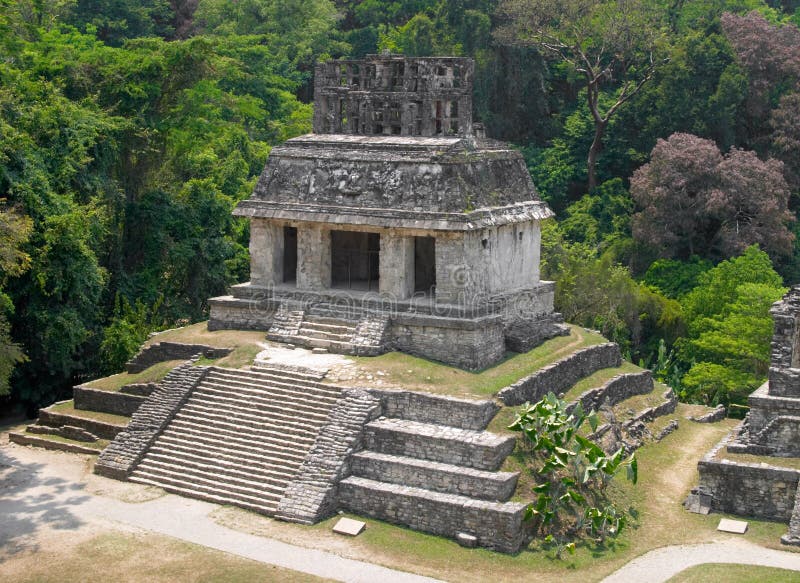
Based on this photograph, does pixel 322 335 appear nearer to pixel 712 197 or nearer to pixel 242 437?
pixel 242 437

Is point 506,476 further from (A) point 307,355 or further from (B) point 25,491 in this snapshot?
(B) point 25,491

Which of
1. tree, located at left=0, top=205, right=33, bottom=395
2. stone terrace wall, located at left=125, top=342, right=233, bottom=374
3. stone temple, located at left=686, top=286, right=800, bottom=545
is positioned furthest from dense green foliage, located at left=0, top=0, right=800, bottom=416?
stone temple, located at left=686, top=286, right=800, bottom=545

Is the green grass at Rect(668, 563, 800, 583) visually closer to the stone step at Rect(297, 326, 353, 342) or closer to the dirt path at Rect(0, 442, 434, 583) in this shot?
the dirt path at Rect(0, 442, 434, 583)

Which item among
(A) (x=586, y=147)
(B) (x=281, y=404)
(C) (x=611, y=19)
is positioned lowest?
(B) (x=281, y=404)

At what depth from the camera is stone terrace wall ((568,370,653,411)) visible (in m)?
23.0

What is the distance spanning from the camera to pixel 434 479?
1927cm

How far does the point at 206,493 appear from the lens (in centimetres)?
1997

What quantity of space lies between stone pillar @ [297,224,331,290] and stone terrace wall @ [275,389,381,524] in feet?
13.3

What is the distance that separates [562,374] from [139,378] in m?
8.02

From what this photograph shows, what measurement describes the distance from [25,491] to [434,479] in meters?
6.74

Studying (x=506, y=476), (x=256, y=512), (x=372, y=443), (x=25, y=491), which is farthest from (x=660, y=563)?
(x=25, y=491)

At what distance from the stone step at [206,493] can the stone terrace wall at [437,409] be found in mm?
2637

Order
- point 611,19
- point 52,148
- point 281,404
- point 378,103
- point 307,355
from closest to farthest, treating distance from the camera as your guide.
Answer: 1. point 281,404
2. point 307,355
3. point 378,103
4. point 52,148
5. point 611,19

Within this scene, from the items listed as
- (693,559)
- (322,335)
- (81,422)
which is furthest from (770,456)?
(81,422)
